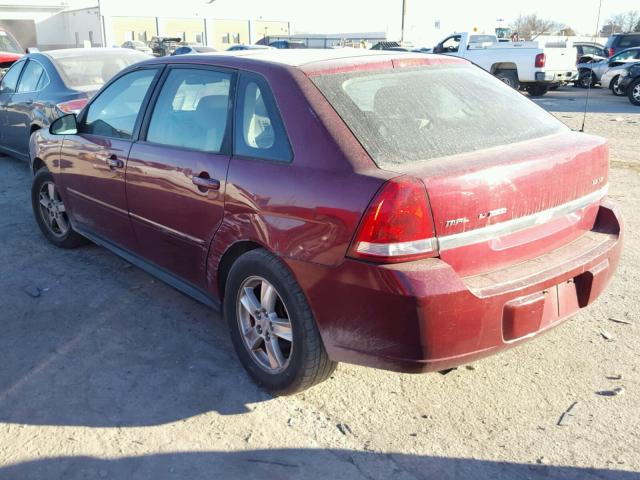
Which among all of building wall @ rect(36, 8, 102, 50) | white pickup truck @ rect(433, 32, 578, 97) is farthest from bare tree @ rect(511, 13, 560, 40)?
white pickup truck @ rect(433, 32, 578, 97)

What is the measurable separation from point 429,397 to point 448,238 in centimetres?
103

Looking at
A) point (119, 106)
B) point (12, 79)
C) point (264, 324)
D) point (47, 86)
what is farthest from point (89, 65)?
point (264, 324)

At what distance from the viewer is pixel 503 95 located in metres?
3.63

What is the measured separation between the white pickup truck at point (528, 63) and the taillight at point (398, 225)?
662 inches

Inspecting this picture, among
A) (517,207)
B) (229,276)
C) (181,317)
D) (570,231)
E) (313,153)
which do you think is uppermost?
(313,153)

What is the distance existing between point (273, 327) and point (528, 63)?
1805 cm

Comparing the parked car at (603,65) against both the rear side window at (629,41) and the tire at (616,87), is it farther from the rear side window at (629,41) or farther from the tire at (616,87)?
the rear side window at (629,41)

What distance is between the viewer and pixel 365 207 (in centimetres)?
262

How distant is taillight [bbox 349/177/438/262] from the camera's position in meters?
2.59

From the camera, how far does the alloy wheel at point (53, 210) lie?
5465 millimetres

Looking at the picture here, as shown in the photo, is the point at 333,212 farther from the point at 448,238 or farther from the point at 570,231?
the point at 570,231

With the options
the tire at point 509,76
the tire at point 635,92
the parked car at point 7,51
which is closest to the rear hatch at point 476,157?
the parked car at point 7,51

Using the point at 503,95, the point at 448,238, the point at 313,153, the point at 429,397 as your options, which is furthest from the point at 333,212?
the point at 503,95

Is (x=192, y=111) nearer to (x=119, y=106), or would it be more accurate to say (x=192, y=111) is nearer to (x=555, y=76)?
(x=119, y=106)
